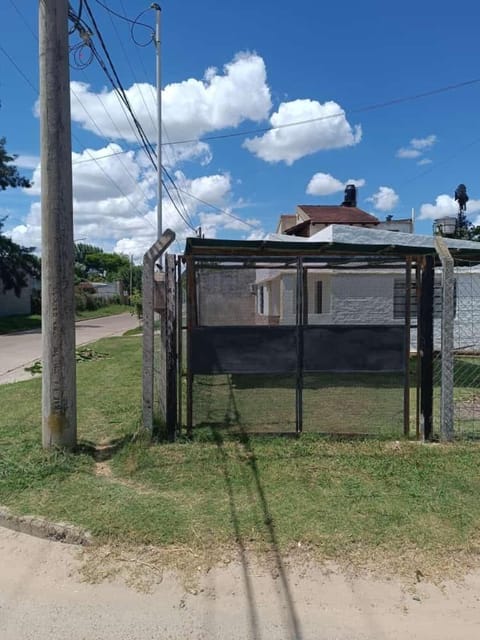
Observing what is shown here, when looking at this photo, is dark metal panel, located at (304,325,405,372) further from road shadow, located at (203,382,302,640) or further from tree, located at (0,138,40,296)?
tree, located at (0,138,40,296)

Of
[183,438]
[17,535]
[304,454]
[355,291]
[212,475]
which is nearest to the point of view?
[17,535]

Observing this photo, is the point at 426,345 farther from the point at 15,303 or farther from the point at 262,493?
the point at 15,303

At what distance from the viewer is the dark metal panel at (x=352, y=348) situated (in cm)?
537

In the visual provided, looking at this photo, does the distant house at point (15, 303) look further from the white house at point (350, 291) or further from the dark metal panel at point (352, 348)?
the dark metal panel at point (352, 348)

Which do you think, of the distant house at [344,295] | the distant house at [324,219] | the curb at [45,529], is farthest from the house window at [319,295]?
the distant house at [324,219]

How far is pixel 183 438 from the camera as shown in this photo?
5.21m

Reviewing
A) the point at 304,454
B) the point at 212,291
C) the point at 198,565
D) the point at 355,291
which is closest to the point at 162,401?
the point at 212,291

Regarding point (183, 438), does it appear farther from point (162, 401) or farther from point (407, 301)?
point (407, 301)

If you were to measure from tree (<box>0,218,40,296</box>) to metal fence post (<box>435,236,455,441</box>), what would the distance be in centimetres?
3184

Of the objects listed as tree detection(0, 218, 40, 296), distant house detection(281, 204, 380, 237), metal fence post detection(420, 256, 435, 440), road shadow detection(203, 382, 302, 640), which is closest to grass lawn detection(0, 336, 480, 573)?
road shadow detection(203, 382, 302, 640)

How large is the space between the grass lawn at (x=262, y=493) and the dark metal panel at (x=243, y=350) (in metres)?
0.75

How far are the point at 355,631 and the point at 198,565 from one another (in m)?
1.00

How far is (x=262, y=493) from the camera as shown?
392cm

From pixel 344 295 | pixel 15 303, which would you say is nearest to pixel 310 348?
pixel 344 295
